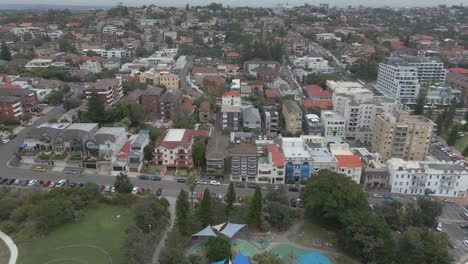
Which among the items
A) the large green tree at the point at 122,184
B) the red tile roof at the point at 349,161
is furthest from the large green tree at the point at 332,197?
the large green tree at the point at 122,184

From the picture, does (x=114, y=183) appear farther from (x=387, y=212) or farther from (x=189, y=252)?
(x=387, y=212)

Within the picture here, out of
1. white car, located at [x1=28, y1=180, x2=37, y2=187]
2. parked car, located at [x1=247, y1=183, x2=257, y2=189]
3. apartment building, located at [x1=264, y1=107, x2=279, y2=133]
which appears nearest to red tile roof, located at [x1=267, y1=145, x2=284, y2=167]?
parked car, located at [x1=247, y1=183, x2=257, y2=189]

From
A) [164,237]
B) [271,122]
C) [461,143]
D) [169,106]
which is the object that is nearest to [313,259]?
[164,237]

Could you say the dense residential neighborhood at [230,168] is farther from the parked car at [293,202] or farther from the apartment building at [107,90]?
the apartment building at [107,90]

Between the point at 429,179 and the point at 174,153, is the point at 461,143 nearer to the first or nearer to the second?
the point at 429,179

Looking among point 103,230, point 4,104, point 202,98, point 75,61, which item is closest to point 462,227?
point 103,230
